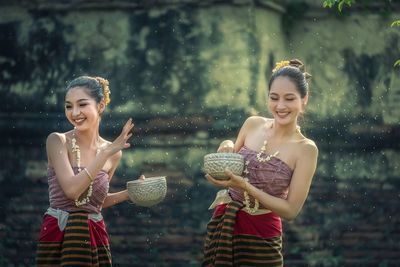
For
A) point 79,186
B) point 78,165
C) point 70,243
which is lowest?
point 70,243

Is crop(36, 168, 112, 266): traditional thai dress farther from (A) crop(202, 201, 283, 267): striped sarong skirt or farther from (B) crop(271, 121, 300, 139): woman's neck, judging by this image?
(B) crop(271, 121, 300, 139): woman's neck

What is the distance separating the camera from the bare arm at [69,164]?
5148 mm

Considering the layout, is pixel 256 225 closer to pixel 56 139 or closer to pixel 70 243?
pixel 70 243

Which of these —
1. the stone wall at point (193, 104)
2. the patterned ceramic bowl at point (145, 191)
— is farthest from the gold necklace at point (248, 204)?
the stone wall at point (193, 104)

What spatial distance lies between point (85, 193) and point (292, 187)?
1170 mm

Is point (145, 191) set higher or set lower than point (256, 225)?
higher

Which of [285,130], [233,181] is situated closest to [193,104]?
[285,130]

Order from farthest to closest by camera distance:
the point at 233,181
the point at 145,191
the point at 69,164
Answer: the point at 145,191, the point at 69,164, the point at 233,181

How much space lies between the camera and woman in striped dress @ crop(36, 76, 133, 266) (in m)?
5.20

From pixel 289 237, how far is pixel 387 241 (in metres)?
0.94

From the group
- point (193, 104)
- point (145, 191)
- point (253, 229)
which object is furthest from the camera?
point (193, 104)

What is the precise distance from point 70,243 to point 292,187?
1268 millimetres

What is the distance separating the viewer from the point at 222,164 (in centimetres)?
502

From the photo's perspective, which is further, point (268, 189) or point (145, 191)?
point (145, 191)
